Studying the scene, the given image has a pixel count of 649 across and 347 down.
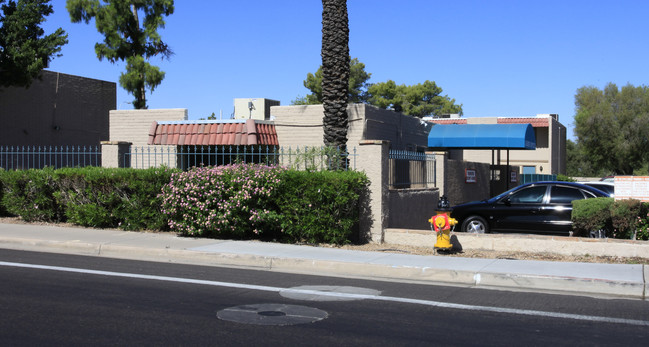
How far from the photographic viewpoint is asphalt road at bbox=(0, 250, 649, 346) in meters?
6.36

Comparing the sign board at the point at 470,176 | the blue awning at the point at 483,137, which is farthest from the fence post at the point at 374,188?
the blue awning at the point at 483,137

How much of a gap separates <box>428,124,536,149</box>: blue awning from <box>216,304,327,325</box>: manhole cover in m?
16.8

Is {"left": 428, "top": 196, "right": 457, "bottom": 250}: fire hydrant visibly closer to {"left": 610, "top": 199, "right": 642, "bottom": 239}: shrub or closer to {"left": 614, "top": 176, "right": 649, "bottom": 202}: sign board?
{"left": 610, "top": 199, "right": 642, "bottom": 239}: shrub

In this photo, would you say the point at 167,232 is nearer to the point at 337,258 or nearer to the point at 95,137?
the point at 337,258

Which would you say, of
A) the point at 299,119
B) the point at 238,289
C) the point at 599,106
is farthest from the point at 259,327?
the point at 599,106

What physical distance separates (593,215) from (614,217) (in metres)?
0.41

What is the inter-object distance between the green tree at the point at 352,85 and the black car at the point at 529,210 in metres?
53.8

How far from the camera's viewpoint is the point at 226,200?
1324 centimetres

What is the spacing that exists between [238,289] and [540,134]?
41205 mm

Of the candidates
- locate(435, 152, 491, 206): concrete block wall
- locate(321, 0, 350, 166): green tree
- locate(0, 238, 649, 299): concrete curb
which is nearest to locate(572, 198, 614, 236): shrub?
locate(0, 238, 649, 299): concrete curb

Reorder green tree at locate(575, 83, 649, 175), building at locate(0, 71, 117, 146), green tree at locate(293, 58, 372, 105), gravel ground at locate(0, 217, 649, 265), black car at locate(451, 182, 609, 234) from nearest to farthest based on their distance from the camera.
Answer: gravel ground at locate(0, 217, 649, 265)
black car at locate(451, 182, 609, 234)
building at locate(0, 71, 117, 146)
green tree at locate(575, 83, 649, 175)
green tree at locate(293, 58, 372, 105)

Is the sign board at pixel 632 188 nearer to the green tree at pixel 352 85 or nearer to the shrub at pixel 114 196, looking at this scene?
the shrub at pixel 114 196

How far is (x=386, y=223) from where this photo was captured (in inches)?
546

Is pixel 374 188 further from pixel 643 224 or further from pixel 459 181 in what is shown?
pixel 459 181
